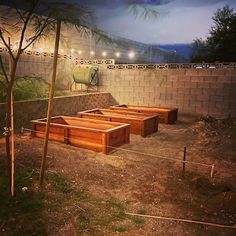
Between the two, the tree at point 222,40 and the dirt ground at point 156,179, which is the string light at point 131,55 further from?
the dirt ground at point 156,179

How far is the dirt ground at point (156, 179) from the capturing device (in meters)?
4.21

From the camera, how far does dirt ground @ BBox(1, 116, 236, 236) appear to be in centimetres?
421

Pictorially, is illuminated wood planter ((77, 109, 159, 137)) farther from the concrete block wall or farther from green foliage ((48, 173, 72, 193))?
green foliage ((48, 173, 72, 193))

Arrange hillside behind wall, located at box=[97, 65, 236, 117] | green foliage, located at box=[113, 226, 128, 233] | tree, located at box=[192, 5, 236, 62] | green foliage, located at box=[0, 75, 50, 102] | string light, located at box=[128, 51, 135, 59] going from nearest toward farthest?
green foliage, located at box=[113, 226, 128, 233] < green foliage, located at box=[0, 75, 50, 102] < hillside behind wall, located at box=[97, 65, 236, 117] < tree, located at box=[192, 5, 236, 62] < string light, located at box=[128, 51, 135, 59]

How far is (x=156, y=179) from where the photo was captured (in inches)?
241

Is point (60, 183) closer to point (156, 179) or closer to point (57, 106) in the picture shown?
point (156, 179)

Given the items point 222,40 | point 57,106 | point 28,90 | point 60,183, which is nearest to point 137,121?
point 57,106

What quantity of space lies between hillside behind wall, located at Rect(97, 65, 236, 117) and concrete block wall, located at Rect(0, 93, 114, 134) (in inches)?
47.8

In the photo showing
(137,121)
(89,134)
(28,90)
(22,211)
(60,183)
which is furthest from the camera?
(28,90)

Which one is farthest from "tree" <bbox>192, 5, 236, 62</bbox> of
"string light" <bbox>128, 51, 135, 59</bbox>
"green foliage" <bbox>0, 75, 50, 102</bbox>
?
"green foliage" <bbox>0, 75, 50, 102</bbox>

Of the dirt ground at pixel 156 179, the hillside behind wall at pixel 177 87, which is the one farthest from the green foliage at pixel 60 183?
the hillside behind wall at pixel 177 87

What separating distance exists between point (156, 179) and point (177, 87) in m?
9.17

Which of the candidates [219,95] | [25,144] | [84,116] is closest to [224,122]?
[219,95]

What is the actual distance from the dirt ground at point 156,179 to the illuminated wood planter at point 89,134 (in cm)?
26
